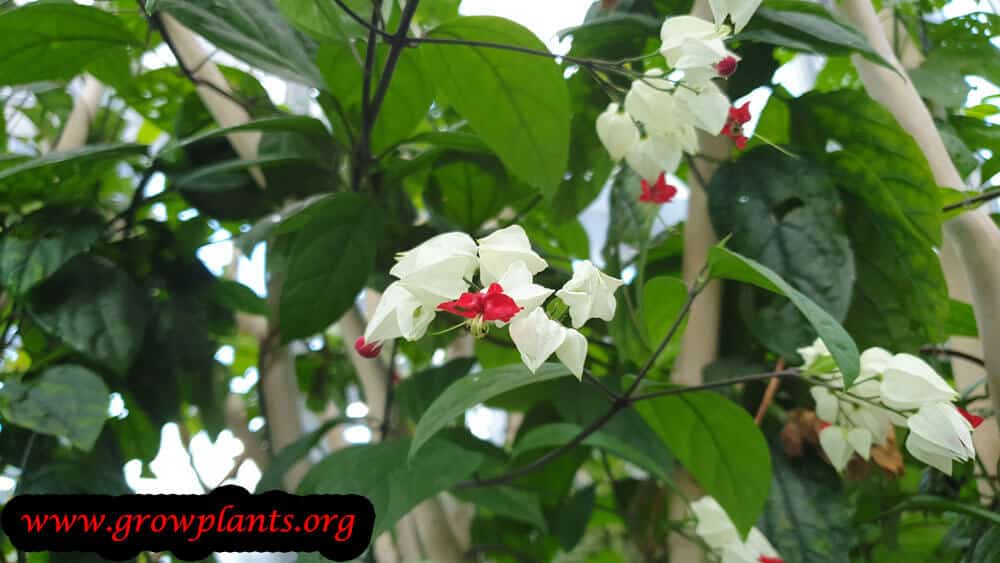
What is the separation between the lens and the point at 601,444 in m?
0.56

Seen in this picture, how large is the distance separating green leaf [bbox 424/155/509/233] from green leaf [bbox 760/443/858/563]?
0.31 meters

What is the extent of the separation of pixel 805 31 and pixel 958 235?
166 millimetres

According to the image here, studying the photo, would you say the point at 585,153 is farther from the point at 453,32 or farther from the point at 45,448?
the point at 45,448

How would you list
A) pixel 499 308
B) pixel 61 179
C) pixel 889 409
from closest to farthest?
pixel 499 308
pixel 889 409
pixel 61 179

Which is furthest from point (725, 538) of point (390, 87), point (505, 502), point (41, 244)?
point (41, 244)

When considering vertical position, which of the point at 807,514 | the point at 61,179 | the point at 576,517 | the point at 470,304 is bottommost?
the point at 576,517

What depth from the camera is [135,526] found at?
523 millimetres

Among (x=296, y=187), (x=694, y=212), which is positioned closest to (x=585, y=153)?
(x=694, y=212)

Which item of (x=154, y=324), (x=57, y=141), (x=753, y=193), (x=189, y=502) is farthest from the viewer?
(x=57, y=141)

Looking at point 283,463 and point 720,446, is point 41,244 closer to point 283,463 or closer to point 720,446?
point 283,463

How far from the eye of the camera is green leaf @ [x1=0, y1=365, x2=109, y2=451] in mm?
573

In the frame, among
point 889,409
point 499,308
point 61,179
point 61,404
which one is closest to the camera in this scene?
point 499,308

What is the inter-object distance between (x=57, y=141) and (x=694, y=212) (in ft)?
2.16

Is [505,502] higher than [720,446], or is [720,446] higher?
[720,446]
